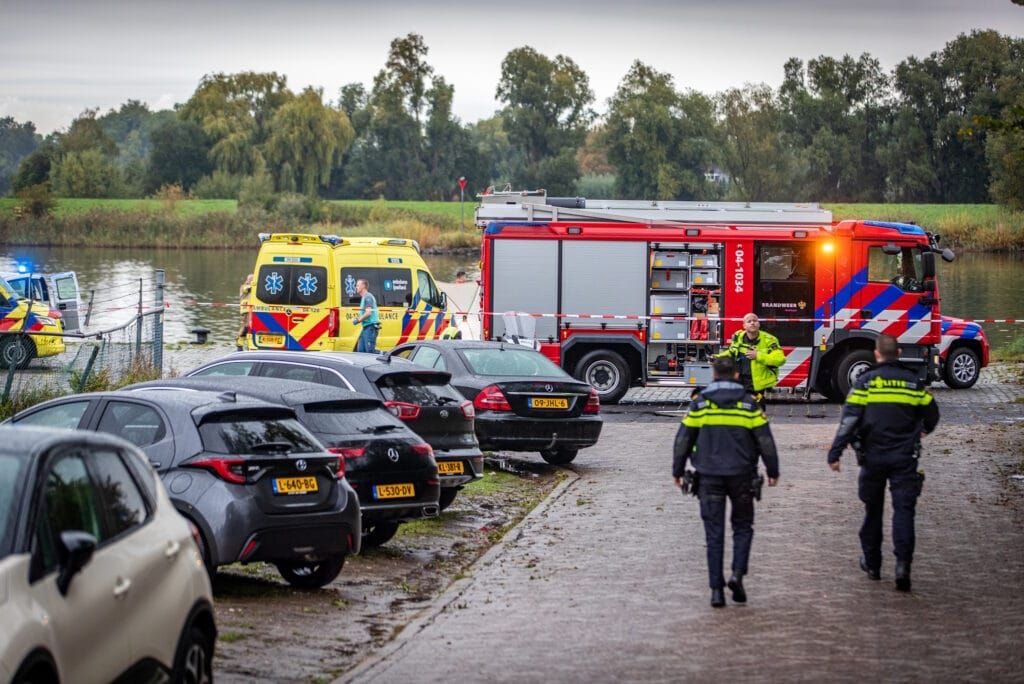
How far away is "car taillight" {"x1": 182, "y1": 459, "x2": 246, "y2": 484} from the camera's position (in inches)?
412

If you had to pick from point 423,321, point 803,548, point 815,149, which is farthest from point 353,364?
point 815,149

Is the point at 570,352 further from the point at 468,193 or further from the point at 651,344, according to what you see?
the point at 468,193

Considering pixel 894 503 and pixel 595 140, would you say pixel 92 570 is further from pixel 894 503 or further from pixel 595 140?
pixel 595 140

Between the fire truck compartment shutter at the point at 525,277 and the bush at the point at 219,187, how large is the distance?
3288 inches

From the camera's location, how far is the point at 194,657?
24.1 feet

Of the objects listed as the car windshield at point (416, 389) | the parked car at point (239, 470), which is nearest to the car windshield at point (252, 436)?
the parked car at point (239, 470)

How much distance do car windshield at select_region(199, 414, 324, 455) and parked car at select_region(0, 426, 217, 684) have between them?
317 cm

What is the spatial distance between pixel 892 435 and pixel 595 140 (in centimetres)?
11102

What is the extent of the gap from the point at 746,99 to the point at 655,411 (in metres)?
97.7

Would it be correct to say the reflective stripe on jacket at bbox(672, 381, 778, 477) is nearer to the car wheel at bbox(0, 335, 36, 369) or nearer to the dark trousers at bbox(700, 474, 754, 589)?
the dark trousers at bbox(700, 474, 754, 589)

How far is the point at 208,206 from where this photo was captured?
106 metres

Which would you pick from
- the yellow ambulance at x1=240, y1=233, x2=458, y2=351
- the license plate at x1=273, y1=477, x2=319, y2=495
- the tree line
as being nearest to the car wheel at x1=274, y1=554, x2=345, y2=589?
the license plate at x1=273, y1=477, x2=319, y2=495

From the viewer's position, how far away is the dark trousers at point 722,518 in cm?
1084

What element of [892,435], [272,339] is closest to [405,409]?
[892,435]
